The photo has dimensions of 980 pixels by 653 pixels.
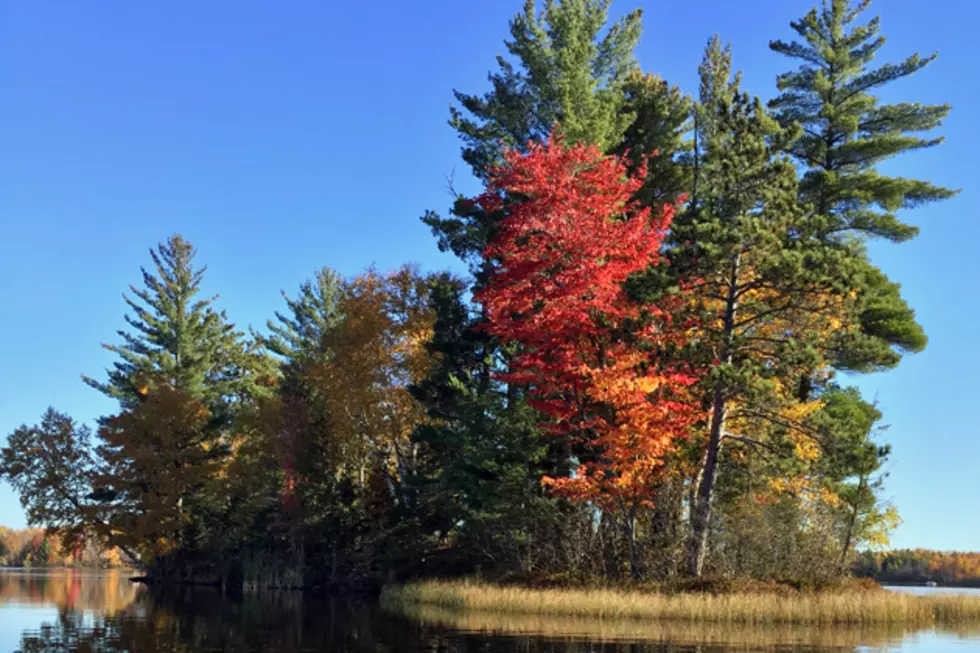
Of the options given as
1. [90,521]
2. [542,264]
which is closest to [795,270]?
[542,264]

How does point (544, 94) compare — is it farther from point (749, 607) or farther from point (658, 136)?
point (749, 607)

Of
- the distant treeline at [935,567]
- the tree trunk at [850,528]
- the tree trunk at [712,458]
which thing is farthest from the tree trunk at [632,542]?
the distant treeline at [935,567]

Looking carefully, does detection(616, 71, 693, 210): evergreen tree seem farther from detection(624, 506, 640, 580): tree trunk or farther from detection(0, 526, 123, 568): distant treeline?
detection(0, 526, 123, 568): distant treeline

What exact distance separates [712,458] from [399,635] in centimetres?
1002

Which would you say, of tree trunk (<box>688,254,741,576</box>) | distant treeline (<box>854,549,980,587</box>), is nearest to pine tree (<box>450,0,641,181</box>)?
tree trunk (<box>688,254,741,576</box>)

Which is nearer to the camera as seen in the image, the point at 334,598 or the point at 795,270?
the point at 795,270

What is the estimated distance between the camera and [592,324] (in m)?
26.2

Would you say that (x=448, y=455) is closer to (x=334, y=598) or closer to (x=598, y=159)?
(x=334, y=598)

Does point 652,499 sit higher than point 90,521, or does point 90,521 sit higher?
point 652,499

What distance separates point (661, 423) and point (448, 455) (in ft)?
49.1

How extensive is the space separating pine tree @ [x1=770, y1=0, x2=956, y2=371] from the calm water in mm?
12720

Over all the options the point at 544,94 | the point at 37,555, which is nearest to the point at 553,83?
the point at 544,94

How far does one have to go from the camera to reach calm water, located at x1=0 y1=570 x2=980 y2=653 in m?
18.2

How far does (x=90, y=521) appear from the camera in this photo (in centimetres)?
5200
